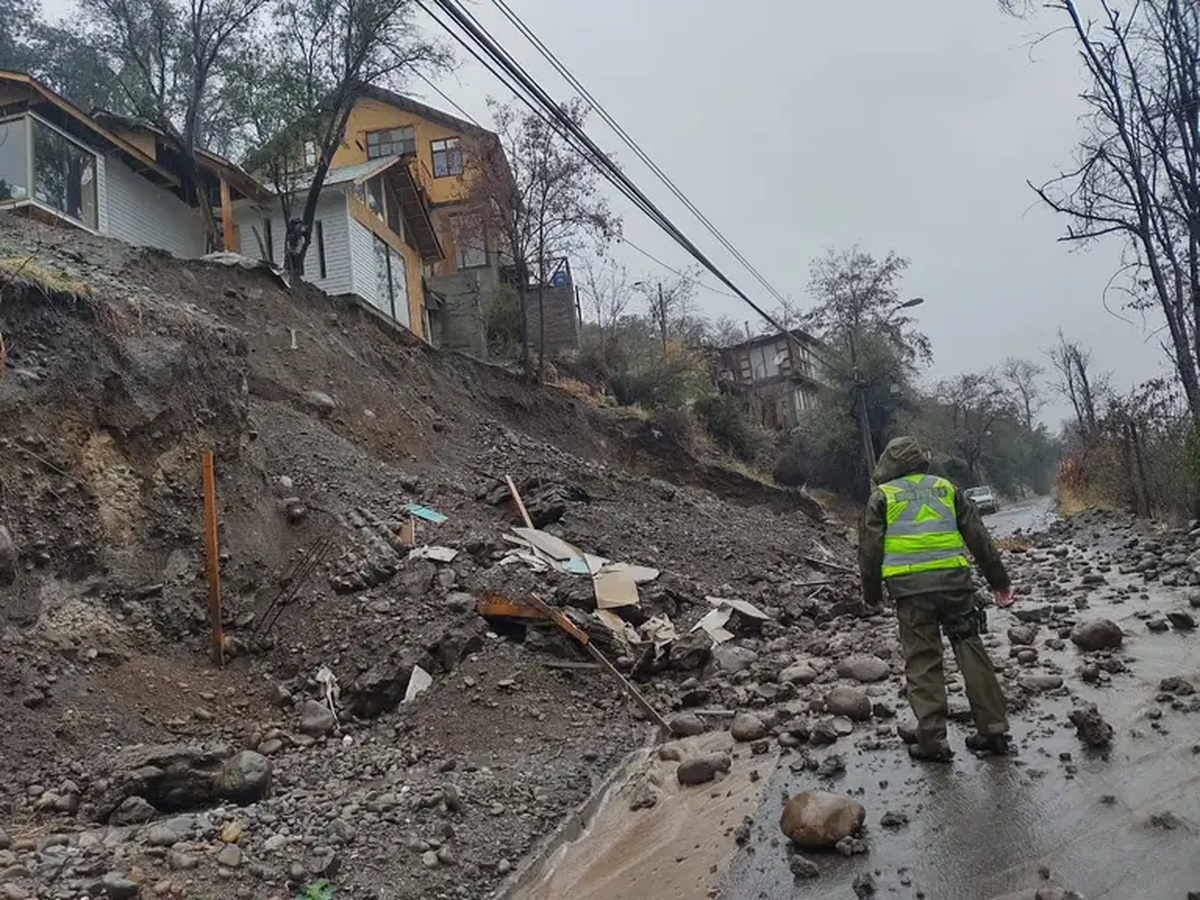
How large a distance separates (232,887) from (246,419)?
649cm

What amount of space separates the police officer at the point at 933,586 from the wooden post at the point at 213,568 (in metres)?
5.12

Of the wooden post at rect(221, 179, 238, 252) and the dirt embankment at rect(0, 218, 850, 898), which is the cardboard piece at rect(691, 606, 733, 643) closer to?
the dirt embankment at rect(0, 218, 850, 898)

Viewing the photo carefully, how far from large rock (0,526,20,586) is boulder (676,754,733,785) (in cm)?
479

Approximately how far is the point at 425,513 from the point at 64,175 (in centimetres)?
1205

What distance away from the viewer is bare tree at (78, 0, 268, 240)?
19203 millimetres

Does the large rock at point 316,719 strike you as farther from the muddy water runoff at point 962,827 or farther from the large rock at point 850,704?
the large rock at point 850,704

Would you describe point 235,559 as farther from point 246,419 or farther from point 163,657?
point 246,419

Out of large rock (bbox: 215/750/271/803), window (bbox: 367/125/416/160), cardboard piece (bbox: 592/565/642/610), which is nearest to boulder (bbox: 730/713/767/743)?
cardboard piece (bbox: 592/565/642/610)

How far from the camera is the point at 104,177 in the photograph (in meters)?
17.9

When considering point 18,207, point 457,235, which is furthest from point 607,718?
point 457,235

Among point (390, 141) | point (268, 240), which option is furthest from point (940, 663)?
point (390, 141)

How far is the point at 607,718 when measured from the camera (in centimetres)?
661

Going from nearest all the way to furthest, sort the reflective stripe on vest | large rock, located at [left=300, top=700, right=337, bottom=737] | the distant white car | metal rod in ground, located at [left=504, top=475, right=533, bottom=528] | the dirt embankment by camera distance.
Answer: the dirt embankment < the reflective stripe on vest < large rock, located at [left=300, top=700, right=337, bottom=737] < metal rod in ground, located at [left=504, top=475, right=533, bottom=528] < the distant white car

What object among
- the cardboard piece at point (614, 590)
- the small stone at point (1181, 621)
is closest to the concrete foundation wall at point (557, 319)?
the cardboard piece at point (614, 590)
